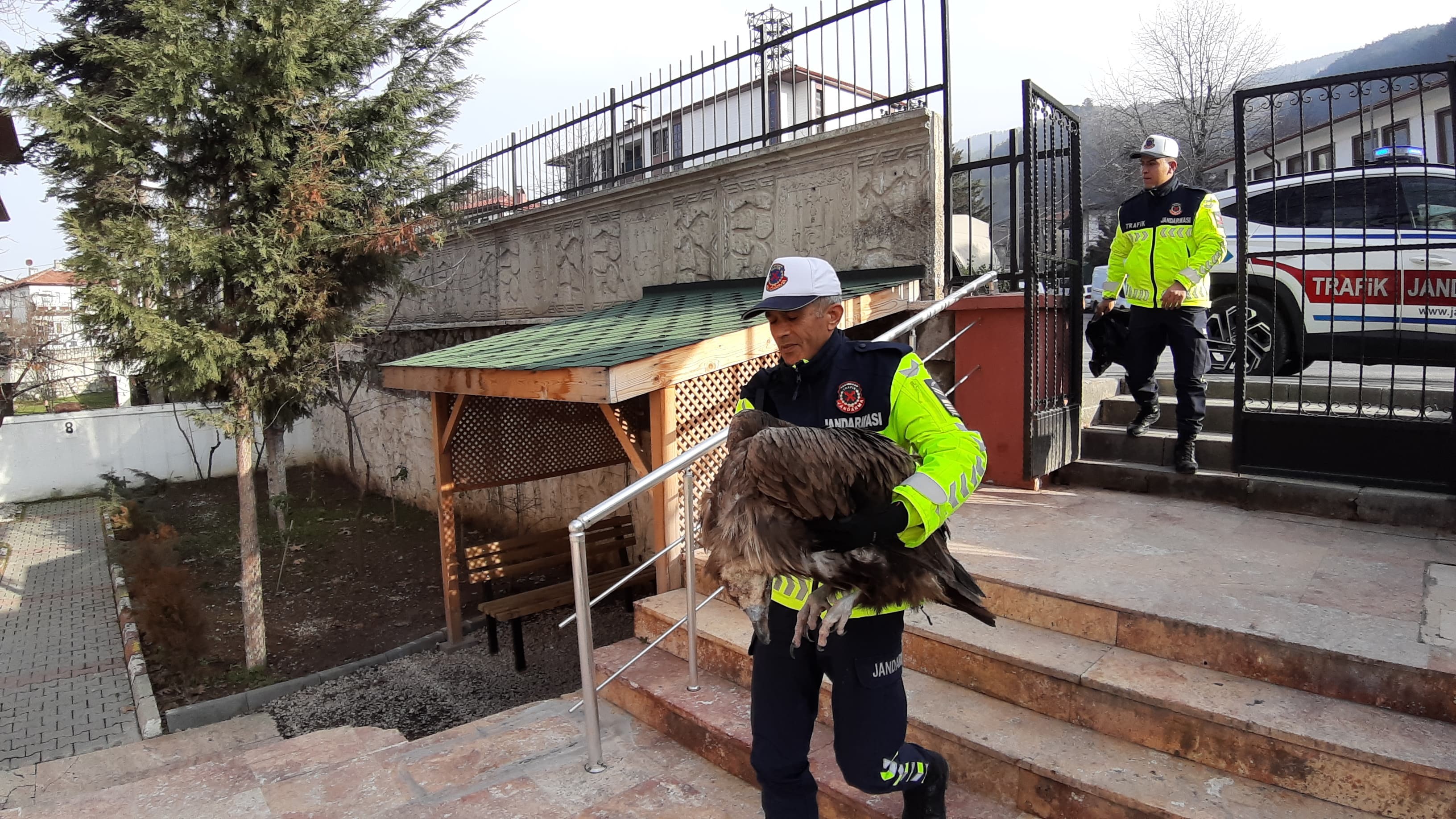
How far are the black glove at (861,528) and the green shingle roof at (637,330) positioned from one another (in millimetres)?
2456

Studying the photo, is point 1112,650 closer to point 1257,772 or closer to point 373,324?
point 1257,772

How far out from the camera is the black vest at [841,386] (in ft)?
7.02

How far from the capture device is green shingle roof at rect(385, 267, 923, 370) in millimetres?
4699

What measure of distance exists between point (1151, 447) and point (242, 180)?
7.43m

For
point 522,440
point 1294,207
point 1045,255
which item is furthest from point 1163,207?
point 522,440

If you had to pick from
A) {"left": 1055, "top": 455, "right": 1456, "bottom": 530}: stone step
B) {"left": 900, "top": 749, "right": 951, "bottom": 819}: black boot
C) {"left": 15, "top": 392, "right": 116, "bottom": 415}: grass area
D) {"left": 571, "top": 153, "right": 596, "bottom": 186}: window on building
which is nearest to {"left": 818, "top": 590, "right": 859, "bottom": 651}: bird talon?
{"left": 900, "top": 749, "right": 951, "bottom": 819}: black boot

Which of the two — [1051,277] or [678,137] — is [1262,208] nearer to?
[1051,277]

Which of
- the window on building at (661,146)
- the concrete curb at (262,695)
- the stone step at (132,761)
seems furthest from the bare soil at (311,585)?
the window on building at (661,146)

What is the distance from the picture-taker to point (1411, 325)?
19.0 ft

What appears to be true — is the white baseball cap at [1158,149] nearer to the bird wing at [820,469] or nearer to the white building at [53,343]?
the bird wing at [820,469]

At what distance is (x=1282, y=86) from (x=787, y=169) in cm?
318

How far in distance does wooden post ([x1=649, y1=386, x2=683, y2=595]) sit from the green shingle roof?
13.8 inches

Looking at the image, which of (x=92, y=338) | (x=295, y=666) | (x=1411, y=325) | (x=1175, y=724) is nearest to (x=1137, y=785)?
(x=1175, y=724)

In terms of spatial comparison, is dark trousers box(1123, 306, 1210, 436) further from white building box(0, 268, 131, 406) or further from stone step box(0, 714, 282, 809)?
white building box(0, 268, 131, 406)
